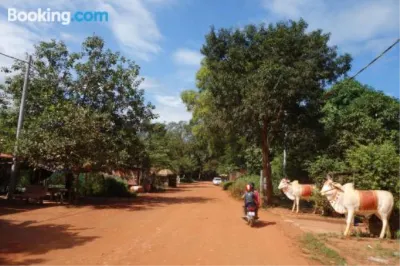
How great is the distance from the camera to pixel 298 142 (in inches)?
870

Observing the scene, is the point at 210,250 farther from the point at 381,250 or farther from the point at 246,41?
the point at 246,41

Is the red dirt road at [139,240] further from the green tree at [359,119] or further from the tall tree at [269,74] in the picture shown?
the green tree at [359,119]

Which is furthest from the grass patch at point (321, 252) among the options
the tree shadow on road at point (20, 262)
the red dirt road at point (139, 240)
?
the tree shadow on road at point (20, 262)

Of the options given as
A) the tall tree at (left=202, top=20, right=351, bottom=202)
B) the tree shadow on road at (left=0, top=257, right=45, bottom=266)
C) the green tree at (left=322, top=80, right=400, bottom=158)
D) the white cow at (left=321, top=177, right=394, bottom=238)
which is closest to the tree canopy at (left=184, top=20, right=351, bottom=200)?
the tall tree at (left=202, top=20, right=351, bottom=202)

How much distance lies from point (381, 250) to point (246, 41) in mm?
13495

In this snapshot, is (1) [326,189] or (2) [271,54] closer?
(1) [326,189]

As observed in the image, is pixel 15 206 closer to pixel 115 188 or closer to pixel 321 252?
pixel 115 188

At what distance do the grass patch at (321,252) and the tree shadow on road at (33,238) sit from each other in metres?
5.84

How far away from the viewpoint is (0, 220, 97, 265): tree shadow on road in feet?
26.6

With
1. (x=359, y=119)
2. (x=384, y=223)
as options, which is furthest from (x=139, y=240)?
(x=359, y=119)

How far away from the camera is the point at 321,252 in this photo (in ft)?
30.6

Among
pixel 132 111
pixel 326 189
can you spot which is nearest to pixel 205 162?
pixel 132 111

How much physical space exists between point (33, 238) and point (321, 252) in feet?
24.7

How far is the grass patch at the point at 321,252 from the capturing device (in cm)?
848
